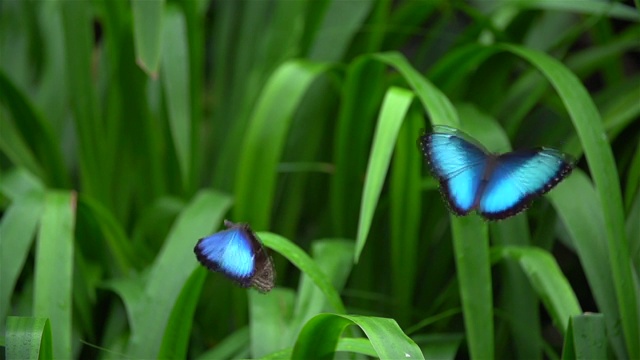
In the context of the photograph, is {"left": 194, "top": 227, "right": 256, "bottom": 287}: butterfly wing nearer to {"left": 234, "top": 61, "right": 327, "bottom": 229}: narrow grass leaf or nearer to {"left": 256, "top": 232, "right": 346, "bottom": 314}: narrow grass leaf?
{"left": 256, "top": 232, "right": 346, "bottom": 314}: narrow grass leaf

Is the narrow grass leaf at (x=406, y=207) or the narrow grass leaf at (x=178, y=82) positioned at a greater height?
the narrow grass leaf at (x=178, y=82)

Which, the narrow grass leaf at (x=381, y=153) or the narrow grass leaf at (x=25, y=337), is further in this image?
the narrow grass leaf at (x=381, y=153)

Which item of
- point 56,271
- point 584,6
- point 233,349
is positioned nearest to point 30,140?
point 56,271

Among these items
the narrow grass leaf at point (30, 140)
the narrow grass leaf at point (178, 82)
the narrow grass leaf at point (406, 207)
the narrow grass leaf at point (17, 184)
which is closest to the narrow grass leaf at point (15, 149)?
the narrow grass leaf at point (30, 140)

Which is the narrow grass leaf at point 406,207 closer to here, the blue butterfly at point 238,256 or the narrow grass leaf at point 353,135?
the narrow grass leaf at point 353,135

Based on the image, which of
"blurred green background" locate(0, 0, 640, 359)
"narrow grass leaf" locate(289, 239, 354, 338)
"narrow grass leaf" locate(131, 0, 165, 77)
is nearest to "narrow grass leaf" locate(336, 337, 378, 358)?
"blurred green background" locate(0, 0, 640, 359)
